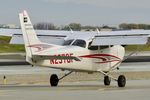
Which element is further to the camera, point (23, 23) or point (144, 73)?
point (144, 73)

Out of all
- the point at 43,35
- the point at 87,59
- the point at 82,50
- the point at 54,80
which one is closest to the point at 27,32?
the point at 82,50

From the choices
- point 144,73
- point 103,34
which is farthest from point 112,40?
point 144,73

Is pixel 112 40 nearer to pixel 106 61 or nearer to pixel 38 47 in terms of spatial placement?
pixel 106 61

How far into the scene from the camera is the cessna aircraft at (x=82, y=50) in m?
23.1

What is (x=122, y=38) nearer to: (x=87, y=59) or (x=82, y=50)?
(x=87, y=59)

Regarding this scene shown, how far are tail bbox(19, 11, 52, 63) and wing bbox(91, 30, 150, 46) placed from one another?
3.40m

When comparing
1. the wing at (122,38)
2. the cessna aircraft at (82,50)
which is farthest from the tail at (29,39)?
the wing at (122,38)

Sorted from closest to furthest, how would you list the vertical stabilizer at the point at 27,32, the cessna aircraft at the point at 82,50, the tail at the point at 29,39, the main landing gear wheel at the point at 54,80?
1. the tail at the point at 29,39
2. the cessna aircraft at the point at 82,50
3. the vertical stabilizer at the point at 27,32
4. the main landing gear wheel at the point at 54,80

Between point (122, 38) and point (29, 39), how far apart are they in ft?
16.3

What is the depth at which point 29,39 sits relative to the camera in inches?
920

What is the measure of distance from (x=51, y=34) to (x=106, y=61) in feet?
13.3

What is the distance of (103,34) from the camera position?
26906 millimetres

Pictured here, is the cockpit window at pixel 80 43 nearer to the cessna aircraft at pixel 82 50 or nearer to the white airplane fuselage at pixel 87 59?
the cessna aircraft at pixel 82 50

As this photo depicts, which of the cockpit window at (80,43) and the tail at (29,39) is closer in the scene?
the tail at (29,39)
